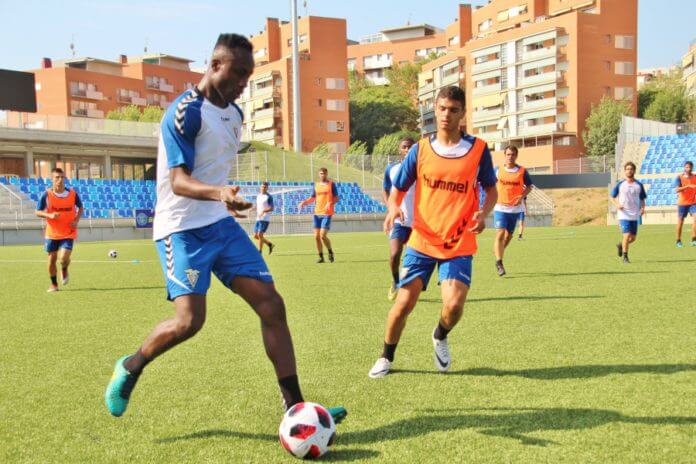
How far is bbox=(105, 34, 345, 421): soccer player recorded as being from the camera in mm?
3689

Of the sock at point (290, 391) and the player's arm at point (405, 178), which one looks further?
the player's arm at point (405, 178)

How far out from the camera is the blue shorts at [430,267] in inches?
196

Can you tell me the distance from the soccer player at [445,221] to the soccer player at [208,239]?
56.1 inches

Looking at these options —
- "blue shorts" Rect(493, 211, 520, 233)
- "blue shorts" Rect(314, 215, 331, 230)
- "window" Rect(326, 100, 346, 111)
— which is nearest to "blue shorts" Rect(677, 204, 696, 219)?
"blue shorts" Rect(493, 211, 520, 233)

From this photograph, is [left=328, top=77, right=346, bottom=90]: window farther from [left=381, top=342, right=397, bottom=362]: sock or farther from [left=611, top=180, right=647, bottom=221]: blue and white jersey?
[left=381, top=342, right=397, bottom=362]: sock

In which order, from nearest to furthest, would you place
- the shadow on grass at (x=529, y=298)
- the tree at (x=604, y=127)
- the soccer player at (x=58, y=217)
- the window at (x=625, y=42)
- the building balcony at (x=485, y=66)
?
the shadow on grass at (x=529, y=298) < the soccer player at (x=58, y=217) < the tree at (x=604, y=127) < the window at (x=625, y=42) < the building balcony at (x=485, y=66)

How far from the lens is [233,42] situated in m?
3.68

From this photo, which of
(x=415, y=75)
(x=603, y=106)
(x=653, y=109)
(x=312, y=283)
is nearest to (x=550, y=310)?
(x=312, y=283)

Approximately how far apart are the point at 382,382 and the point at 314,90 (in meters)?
76.1

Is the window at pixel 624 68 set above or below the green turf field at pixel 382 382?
above

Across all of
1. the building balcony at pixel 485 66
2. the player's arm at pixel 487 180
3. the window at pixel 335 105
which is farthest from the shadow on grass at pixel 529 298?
the window at pixel 335 105

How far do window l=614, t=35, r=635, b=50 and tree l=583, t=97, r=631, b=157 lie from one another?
7.07 metres

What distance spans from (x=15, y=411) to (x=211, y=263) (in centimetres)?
181

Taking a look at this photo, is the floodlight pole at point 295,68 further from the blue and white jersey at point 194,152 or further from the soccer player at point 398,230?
the blue and white jersey at point 194,152
